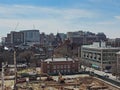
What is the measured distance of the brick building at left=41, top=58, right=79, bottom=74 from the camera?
4228cm

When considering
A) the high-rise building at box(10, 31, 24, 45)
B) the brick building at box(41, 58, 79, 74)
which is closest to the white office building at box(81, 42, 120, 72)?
the brick building at box(41, 58, 79, 74)

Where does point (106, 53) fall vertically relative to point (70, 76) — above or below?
above

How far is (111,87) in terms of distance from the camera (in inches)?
1227

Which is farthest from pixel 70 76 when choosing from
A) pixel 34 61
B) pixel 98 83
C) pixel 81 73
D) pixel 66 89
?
pixel 34 61

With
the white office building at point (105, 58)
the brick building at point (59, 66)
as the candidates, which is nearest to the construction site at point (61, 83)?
the brick building at point (59, 66)

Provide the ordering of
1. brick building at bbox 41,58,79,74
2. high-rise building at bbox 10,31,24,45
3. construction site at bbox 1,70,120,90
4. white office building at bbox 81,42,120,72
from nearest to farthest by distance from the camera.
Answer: construction site at bbox 1,70,120,90, brick building at bbox 41,58,79,74, white office building at bbox 81,42,120,72, high-rise building at bbox 10,31,24,45

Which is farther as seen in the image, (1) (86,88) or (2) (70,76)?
(2) (70,76)

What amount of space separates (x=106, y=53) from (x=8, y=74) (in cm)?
1684

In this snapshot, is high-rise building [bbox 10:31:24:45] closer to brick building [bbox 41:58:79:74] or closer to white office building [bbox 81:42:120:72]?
white office building [bbox 81:42:120:72]

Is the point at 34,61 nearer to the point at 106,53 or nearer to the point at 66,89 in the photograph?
the point at 106,53

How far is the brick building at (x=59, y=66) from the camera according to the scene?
139 feet

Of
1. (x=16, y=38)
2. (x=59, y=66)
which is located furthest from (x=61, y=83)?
(x=16, y=38)

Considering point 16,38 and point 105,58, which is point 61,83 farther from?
point 16,38

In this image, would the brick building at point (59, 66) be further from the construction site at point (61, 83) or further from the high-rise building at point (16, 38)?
the high-rise building at point (16, 38)
